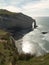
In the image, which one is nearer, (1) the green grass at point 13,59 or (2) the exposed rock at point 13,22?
(1) the green grass at point 13,59

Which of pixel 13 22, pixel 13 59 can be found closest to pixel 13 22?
pixel 13 22

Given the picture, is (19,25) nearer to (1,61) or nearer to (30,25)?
(30,25)

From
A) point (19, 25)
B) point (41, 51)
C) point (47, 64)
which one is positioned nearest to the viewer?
point (47, 64)

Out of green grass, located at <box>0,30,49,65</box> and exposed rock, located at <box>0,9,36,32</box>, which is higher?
green grass, located at <box>0,30,49,65</box>

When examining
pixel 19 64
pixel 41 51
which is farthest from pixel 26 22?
pixel 19 64

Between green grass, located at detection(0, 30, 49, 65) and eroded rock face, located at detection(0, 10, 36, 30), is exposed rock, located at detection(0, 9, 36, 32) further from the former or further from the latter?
green grass, located at detection(0, 30, 49, 65)

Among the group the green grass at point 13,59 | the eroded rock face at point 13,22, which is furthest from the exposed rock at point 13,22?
the green grass at point 13,59

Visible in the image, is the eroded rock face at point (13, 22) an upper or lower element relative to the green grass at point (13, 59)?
lower

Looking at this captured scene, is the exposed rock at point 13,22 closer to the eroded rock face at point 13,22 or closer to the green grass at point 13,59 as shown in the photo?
the eroded rock face at point 13,22

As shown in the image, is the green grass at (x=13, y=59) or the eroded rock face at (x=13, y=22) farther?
the eroded rock face at (x=13, y=22)

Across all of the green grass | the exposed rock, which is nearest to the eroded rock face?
the exposed rock

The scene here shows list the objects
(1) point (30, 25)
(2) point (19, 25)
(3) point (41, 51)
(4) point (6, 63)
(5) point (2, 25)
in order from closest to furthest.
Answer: (4) point (6, 63) < (3) point (41, 51) < (5) point (2, 25) < (2) point (19, 25) < (1) point (30, 25)
